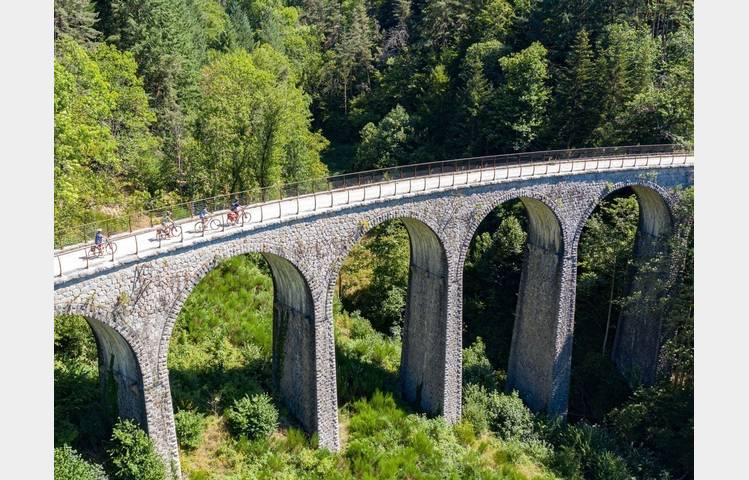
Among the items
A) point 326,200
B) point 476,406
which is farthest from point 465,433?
point 326,200

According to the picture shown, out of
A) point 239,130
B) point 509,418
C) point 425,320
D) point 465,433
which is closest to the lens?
point 465,433

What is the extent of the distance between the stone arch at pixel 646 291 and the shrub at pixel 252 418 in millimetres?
21426

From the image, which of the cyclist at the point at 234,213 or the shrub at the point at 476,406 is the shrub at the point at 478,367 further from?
the cyclist at the point at 234,213

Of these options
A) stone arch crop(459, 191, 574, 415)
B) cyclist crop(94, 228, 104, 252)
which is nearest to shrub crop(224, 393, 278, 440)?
cyclist crop(94, 228, 104, 252)

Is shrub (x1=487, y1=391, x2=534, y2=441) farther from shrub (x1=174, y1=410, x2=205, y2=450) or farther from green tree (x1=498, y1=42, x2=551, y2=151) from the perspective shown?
green tree (x1=498, y1=42, x2=551, y2=151)

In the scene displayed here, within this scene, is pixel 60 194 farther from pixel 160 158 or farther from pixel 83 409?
pixel 160 158

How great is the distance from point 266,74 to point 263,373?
2224 cm

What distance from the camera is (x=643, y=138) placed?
4628cm

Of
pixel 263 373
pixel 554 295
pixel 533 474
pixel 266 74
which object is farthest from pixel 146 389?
pixel 266 74

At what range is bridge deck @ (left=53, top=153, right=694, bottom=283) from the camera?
22.0 metres

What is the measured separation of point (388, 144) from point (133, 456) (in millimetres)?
45204

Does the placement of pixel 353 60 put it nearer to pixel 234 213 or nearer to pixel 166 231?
pixel 234 213

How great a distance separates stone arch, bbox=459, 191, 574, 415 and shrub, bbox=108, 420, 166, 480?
63.4 ft

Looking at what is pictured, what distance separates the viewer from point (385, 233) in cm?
4662
